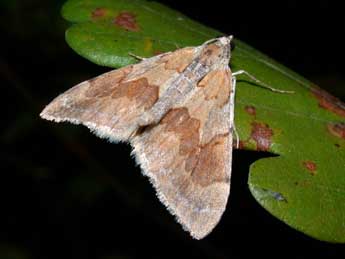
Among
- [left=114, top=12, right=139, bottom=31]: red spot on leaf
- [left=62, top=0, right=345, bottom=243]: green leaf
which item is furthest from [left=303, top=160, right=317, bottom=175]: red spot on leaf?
[left=114, top=12, right=139, bottom=31]: red spot on leaf

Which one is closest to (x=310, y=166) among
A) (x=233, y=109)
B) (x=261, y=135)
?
(x=261, y=135)

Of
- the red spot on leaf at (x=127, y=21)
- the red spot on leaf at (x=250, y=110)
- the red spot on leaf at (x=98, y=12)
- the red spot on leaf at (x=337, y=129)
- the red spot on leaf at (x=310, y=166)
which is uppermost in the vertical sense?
the red spot on leaf at (x=127, y=21)

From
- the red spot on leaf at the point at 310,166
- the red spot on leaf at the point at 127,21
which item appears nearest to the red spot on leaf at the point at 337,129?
the red spot on leaf at the point at 310,166

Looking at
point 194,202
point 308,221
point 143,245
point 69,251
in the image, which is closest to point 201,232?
point 194,202

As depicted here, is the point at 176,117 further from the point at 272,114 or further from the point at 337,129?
the point at 337,129

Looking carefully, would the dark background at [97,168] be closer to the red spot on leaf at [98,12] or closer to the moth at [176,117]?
the moth at [176,117]

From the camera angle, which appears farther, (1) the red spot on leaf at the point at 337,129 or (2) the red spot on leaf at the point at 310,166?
(1) the red spot on leaf at the point at 337,129

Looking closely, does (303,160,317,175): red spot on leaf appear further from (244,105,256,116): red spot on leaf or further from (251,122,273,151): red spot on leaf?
(244,105,256,116): red spot on leaf
